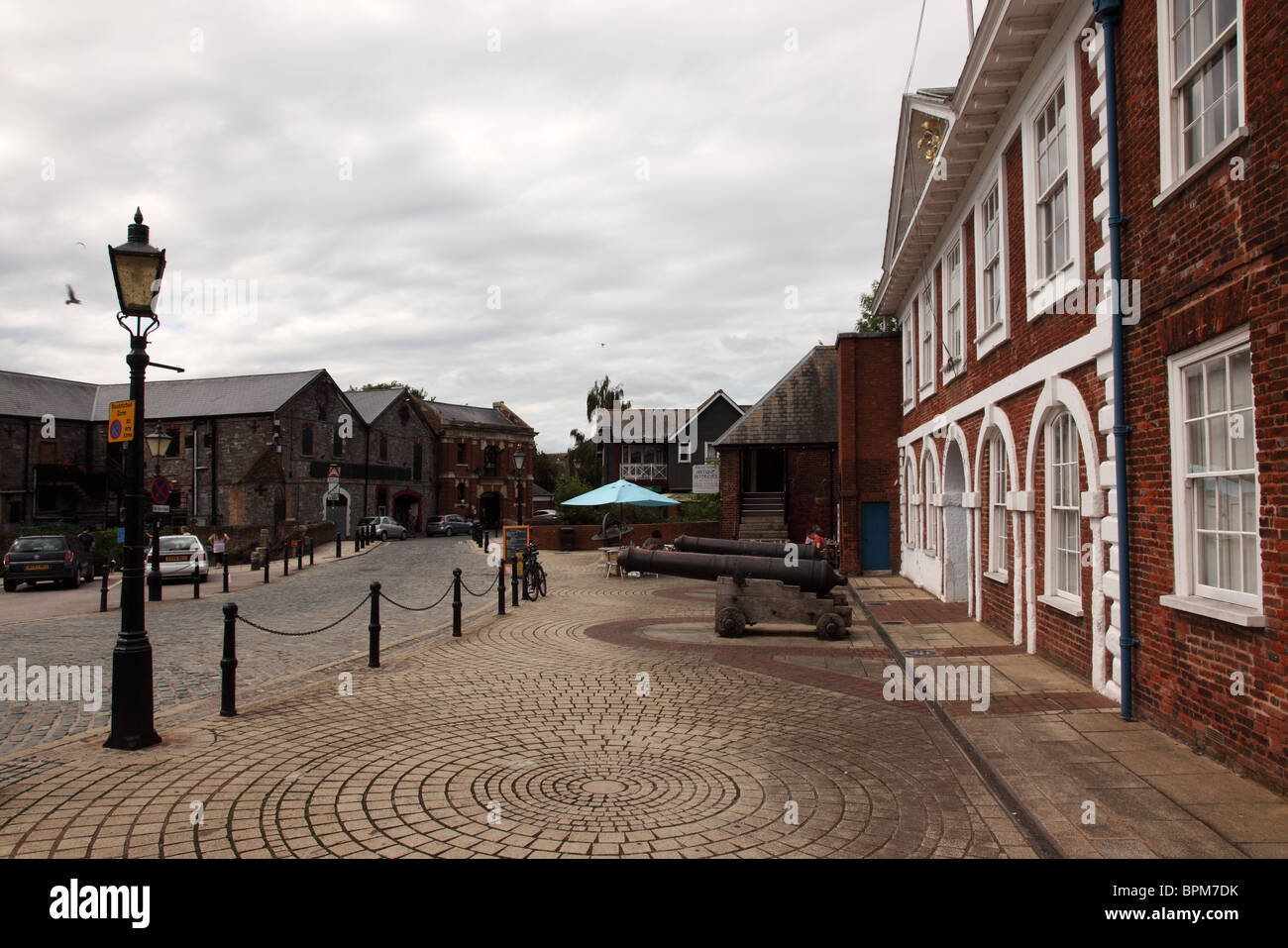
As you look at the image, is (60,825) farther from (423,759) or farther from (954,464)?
(954,464)

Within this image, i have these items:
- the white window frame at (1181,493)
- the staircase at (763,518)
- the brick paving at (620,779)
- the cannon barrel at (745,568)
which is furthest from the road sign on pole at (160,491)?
the white window frame at (1181,493)

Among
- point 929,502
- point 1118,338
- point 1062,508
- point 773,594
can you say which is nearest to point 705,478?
point 929,502

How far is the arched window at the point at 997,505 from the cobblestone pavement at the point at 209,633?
8614 millimetres

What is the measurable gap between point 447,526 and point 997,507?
43.7 metres

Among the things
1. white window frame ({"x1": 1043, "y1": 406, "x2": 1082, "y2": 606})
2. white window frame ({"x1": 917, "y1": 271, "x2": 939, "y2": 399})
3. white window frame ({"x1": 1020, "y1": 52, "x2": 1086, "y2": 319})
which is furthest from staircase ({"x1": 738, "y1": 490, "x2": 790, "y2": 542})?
white window frame ({"x1": 1020, "y1": 52, "x2": 1086, "y2": 319})

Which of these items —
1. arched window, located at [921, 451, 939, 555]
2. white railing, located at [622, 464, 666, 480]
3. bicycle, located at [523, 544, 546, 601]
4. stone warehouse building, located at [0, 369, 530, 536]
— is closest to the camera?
arched window, located at [921, 451, 939, 555]

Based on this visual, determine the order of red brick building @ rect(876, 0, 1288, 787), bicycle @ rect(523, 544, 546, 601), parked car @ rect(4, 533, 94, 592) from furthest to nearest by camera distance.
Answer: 1. parked car @ rect(4, 533, 94, 592)
2. bicycle @ rect(523, 544, 546, 601)
3. red brick building @ rect(876, 0, 1288, 787)

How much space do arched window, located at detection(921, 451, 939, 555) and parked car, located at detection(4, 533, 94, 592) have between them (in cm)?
2180

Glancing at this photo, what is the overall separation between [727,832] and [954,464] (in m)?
12.2

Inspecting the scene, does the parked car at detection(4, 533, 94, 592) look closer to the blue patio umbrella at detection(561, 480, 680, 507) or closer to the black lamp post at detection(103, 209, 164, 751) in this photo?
the blue patio umbrella at detection(561, 480, 680, 507)

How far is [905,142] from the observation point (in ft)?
63.1

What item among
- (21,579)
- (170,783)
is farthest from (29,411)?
(170,783)

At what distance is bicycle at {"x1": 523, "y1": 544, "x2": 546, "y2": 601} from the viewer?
17.6m

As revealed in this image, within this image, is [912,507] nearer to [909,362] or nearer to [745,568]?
[909,362]
